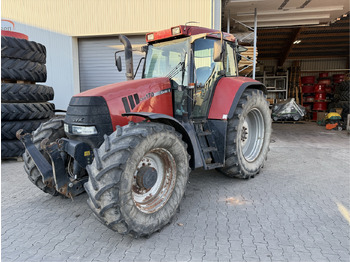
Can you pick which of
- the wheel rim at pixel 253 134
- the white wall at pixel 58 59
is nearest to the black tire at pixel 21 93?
the white wall at pixel 58 59

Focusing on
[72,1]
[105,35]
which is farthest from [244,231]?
[72,1]

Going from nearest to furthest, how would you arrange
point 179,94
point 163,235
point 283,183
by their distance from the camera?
point 163,235 → point 179,94 → point 283,183

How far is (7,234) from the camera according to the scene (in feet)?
9.48

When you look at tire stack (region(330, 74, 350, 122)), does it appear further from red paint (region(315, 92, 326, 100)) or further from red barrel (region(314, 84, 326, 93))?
red barrel (region(314, 84, 326, 93))

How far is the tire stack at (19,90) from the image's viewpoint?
18.4 ft

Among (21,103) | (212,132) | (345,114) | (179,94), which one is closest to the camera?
(179,94)

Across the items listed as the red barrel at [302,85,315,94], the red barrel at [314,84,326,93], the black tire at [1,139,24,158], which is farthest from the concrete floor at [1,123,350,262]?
the red barrel at [302,85,315,94]

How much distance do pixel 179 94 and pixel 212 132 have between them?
2.64 feet

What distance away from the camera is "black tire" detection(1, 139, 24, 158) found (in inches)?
230

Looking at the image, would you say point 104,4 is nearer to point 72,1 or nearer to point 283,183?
point 72,1

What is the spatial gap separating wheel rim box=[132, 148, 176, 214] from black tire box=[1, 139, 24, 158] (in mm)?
4321

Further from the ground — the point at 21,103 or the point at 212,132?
the point at 21,103

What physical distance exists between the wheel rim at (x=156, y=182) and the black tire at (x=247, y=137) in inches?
52.3

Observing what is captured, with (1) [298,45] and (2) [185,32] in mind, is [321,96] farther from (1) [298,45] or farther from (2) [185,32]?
(2) [185,32]
